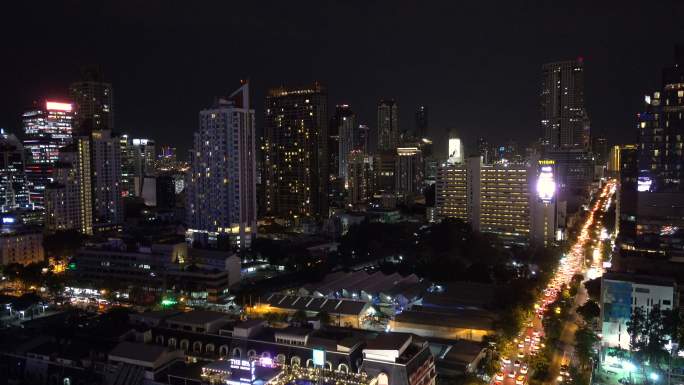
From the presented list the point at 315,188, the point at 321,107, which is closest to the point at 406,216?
the point at 315,188

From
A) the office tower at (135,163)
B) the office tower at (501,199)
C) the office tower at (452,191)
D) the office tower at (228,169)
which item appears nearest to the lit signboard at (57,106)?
the office tower at (135,163)

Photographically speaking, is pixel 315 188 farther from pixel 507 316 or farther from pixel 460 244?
pixel 507 316

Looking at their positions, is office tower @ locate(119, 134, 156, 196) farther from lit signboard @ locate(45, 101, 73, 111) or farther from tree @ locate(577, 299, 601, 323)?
tree @ locate(577, 299, 601, 323)

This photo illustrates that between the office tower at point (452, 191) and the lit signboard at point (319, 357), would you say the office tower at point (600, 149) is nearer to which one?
the office tower at point (452, 191)

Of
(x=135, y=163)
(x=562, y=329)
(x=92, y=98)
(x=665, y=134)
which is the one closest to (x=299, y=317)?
(x=562, y=329)

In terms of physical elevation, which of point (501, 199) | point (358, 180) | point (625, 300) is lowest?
point (625, 300)

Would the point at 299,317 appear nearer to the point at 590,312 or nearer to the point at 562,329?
the point at 562,329
